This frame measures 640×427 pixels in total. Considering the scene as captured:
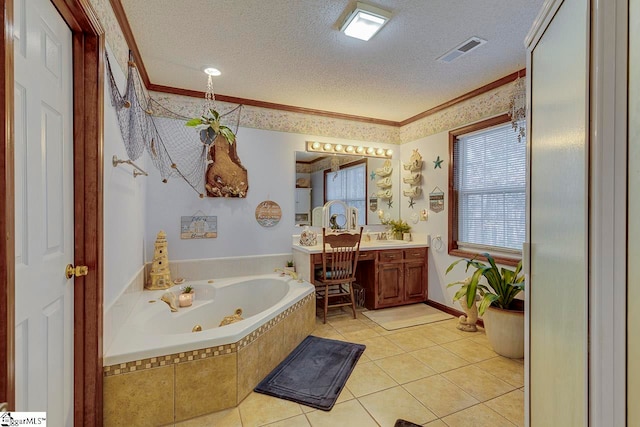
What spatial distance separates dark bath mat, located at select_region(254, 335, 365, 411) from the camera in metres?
1.87

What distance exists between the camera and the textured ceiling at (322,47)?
70.7 inches

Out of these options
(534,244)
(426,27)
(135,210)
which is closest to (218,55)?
(135,210)

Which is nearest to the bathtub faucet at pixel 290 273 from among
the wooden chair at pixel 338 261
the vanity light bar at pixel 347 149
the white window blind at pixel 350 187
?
the wooden chair at pixel 338 261

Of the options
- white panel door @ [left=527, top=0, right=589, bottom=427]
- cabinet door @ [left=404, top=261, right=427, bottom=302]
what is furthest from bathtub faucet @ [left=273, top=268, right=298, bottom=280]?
white panel door @ [left=527, top=0, right=589, bottom=427]

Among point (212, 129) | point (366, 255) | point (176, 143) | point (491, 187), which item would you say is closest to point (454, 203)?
point (491, 187)

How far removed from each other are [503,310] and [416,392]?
3.40ft

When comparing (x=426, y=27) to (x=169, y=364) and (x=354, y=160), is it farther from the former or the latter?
(x=169, y=364)

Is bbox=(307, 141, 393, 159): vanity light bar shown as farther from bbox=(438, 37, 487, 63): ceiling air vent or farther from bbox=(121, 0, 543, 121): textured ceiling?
bbox=(438, 37, 487, 63): ceiling air vent

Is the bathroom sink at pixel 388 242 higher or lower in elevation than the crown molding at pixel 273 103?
lower

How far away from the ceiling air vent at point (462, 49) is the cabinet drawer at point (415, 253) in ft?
6.80

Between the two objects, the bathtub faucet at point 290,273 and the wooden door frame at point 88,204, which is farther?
the bathtub faucet at point 290,273

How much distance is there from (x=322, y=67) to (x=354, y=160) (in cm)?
155

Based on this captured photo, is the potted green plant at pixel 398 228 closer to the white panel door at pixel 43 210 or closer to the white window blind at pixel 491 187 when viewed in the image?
the white window blind at pixel 491 187

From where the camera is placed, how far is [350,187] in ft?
12.9
